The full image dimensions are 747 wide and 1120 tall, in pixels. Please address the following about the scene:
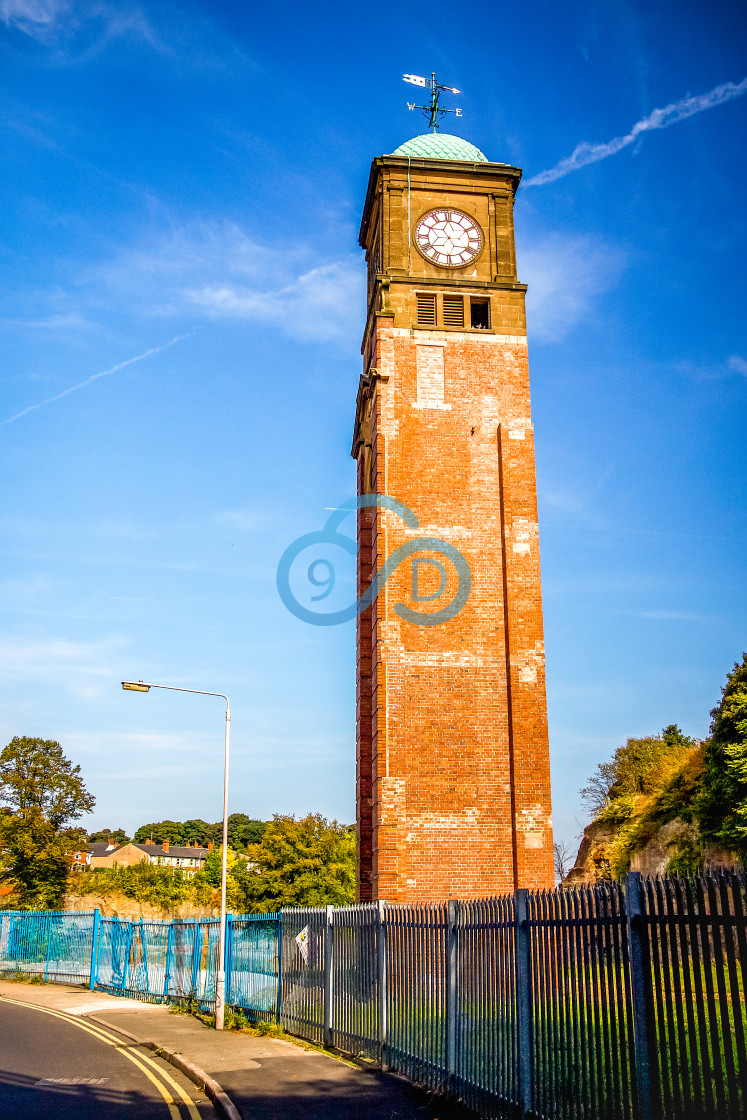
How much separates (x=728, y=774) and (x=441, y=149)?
61.4 ft

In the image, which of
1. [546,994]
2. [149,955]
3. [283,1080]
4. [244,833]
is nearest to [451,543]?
[149,955]

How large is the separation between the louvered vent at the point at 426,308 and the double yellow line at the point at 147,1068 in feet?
58.9

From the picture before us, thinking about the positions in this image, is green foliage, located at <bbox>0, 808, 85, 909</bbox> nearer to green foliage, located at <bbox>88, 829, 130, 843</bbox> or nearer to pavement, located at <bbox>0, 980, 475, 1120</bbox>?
pavement, located at <bbox>0, 980, 475, 1120</bbox>

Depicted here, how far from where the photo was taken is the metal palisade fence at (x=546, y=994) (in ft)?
21.5

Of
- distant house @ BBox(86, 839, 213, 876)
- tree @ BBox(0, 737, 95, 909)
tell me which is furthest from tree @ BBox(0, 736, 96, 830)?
distant house @ BBox(86, 839, 213, 876)

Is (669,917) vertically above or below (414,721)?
below

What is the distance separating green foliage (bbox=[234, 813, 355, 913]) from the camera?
5972 centimetres

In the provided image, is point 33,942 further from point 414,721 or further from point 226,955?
point 414,721

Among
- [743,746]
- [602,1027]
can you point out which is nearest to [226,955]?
[743,746]

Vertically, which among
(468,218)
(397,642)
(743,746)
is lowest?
(743,746)

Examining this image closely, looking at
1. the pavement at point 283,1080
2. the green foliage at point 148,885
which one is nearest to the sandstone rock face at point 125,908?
the green foliage at point 148,885

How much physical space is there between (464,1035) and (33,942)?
26.3 metres

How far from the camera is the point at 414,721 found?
22.2m

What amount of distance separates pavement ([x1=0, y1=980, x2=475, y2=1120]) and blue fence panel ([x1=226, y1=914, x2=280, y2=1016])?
0.98 metres
